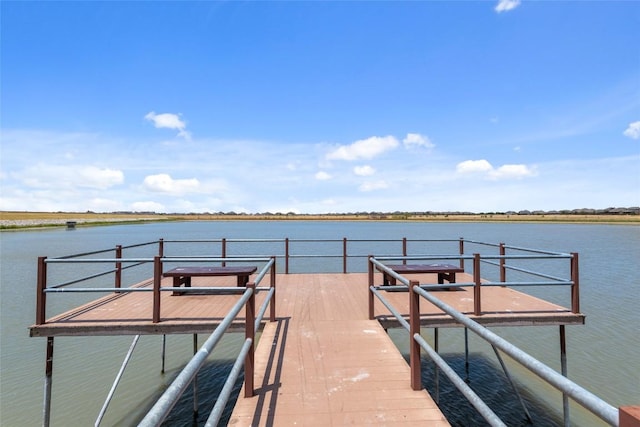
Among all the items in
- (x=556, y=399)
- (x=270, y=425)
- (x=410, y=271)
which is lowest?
(x=556, y=399)

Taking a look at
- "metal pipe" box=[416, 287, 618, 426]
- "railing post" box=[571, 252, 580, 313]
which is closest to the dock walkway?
"metal pipe" box=[416, 287, 618, 426]

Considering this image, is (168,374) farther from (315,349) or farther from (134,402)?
(315,349)

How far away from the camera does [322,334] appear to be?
16.2 ft

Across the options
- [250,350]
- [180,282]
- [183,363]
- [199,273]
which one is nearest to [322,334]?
[250,350]

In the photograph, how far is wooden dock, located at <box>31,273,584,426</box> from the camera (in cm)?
305

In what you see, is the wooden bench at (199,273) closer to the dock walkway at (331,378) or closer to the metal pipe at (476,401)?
the dock walkway at (331,378)

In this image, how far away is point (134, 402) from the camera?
761 cm

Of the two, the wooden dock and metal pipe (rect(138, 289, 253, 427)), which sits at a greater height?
metal pipe (rect(138, 289, 253, 427))

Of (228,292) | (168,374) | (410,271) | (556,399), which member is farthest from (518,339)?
(168,374)

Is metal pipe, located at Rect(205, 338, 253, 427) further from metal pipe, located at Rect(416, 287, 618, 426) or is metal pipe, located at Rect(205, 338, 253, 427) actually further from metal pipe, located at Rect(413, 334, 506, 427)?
metal pipe, located at Rect(416, 287, 618, 426)

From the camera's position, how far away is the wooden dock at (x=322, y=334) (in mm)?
3047

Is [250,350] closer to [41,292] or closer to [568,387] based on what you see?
[568,387]

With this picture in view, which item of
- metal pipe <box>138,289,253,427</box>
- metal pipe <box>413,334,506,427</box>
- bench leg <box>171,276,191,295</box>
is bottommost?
bench leg <box>171,276,191,295</box>

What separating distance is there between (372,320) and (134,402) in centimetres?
609
